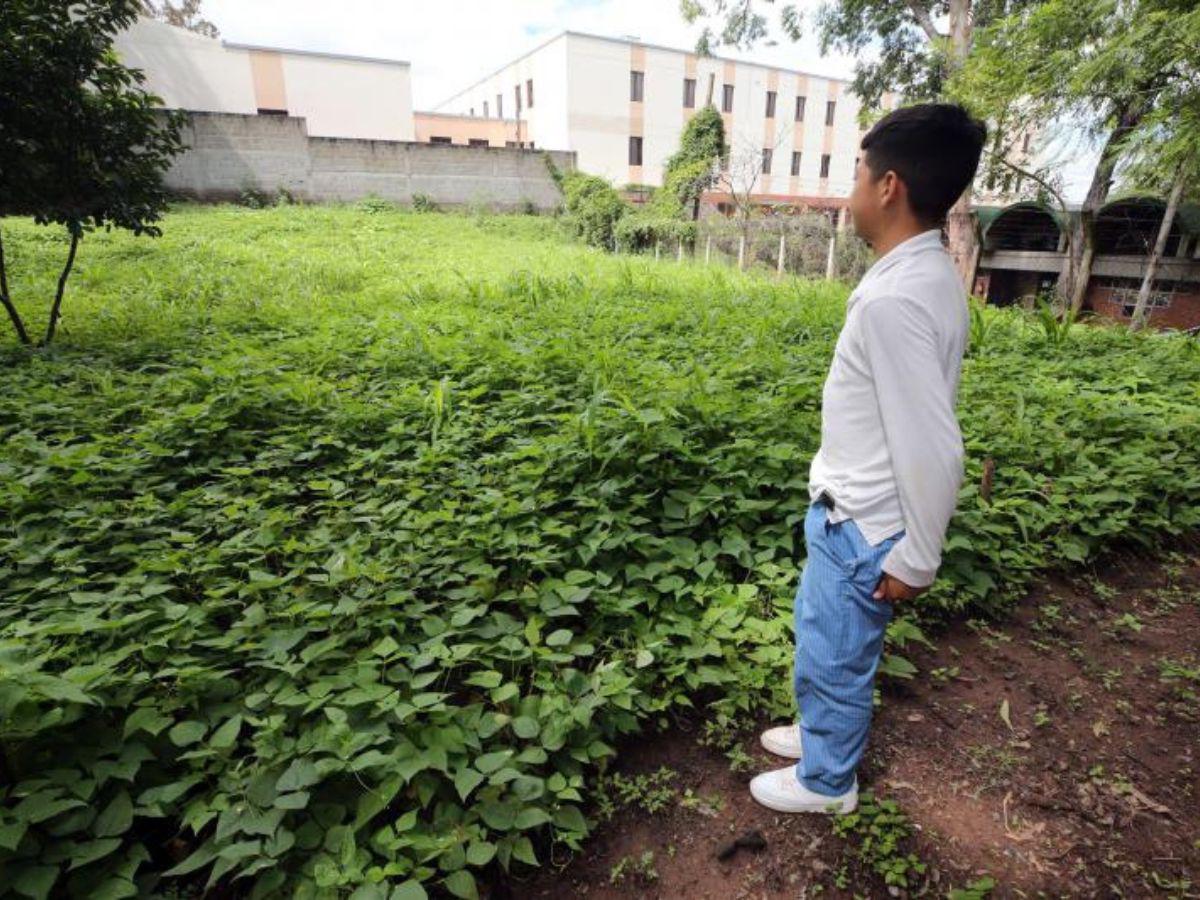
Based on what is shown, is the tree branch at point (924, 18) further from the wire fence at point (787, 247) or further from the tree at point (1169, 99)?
the tree at point (1169, 99)

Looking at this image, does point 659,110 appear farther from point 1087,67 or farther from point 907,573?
A: point 907,573

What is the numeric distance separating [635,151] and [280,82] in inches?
585

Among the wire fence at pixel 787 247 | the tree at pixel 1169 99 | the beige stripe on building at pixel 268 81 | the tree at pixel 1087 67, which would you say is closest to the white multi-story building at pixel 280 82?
the beige stripe on building at pixel 268 81

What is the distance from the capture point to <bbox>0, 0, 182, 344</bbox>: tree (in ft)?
15.1

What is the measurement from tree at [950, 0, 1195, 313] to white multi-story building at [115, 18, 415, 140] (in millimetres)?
22511

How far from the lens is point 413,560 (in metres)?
2.31

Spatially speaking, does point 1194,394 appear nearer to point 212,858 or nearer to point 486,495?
point 486,495

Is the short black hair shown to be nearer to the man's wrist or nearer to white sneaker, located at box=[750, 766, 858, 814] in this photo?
the man's wrist

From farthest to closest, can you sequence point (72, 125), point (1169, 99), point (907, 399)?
1. point (1169, 99)
2. point (72, 125)
3. point (907, 399)

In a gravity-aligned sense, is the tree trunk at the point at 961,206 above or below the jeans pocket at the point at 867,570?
above

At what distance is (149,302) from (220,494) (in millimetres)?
5281

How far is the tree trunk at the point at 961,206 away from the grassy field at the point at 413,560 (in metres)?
8.25

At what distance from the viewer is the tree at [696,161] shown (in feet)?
64.8

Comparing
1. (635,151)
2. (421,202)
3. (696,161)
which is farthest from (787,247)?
(635,151)
